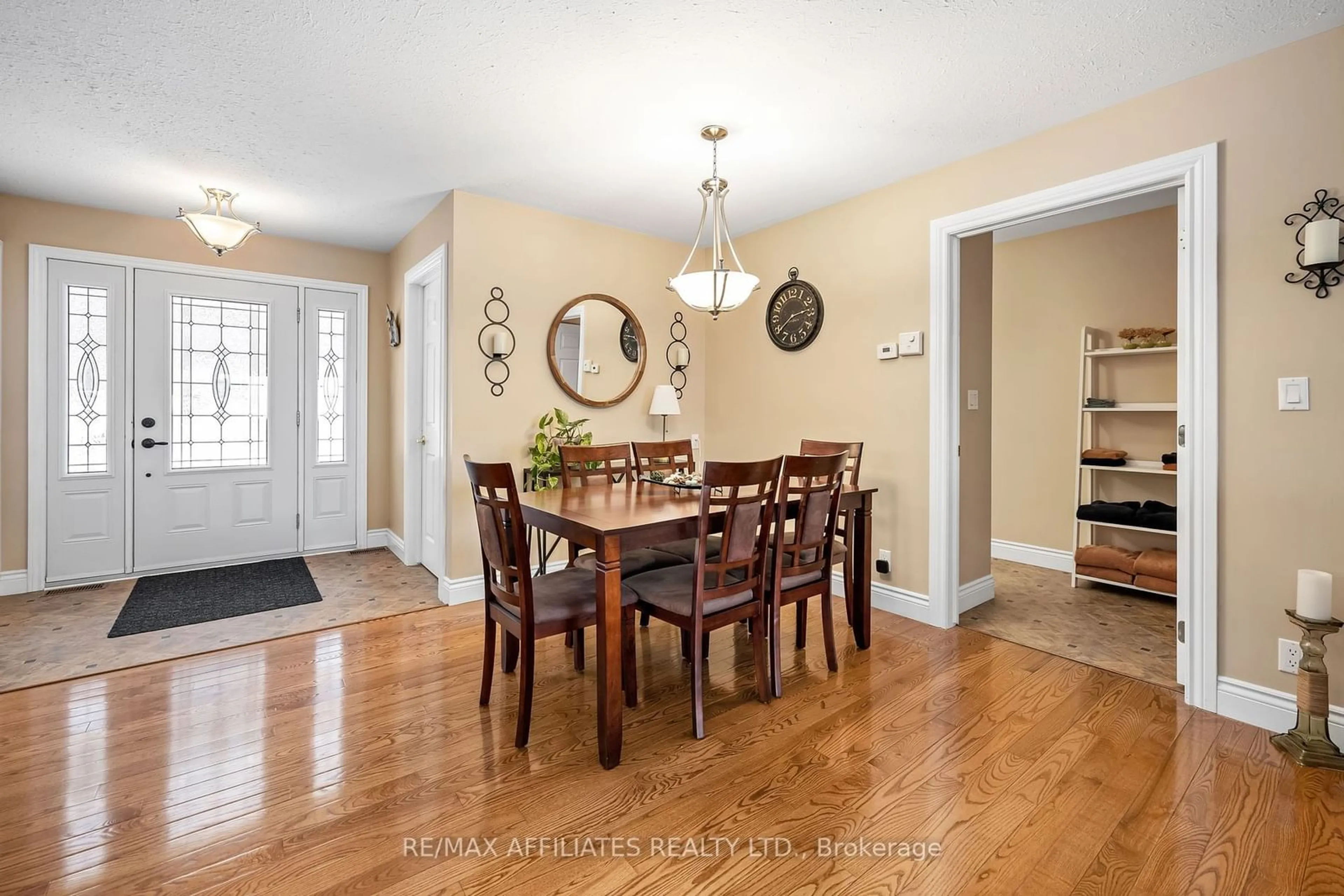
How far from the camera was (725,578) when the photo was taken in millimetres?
2365

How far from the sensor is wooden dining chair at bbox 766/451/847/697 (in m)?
2.34

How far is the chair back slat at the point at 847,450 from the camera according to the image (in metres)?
3.38

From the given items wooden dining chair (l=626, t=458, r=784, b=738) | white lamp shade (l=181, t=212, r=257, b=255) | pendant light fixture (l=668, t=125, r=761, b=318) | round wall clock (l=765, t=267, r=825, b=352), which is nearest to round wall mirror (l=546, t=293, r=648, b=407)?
round wall clock (l=765, t=267, r=825, b=352)

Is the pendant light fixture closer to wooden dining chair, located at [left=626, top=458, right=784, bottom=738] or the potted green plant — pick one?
wooden dining chair, located at [left=626, top=458, right=784, bottom=738]

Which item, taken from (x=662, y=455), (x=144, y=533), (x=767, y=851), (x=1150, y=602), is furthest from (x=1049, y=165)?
(x=144, y=533)

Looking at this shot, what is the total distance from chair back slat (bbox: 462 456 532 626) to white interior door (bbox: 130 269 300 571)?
10.9 ft

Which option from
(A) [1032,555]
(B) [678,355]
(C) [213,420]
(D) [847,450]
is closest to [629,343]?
(B) [678,355]

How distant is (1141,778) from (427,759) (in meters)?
2.24

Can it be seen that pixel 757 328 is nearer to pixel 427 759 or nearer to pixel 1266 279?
pixel 1266 279

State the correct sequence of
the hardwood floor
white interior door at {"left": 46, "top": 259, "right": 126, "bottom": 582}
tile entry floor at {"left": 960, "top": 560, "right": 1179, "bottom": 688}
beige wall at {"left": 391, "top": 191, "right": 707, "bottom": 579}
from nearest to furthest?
the hardwood floor, tile entry floor at {"left": 960, "top": 560, "right": 1179, "bottom": 688}, beige wall at {"left": 391, "top": 191, "right": 707, "bottom": 579}, white interior door at {"left": 46, "top": 259, "right": 126, "bottom": 582}

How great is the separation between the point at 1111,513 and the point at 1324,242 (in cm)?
215

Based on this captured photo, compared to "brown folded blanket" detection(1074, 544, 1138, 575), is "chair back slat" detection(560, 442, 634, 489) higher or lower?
higher

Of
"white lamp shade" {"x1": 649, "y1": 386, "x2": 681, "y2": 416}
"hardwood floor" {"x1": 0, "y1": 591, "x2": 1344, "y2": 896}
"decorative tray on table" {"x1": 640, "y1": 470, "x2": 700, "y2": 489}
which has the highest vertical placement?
"white lamp shade" {"x1": 649, "y1": 386, "x2": 681, "y2": 416}

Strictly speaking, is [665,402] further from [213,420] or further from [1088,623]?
[213,420]
